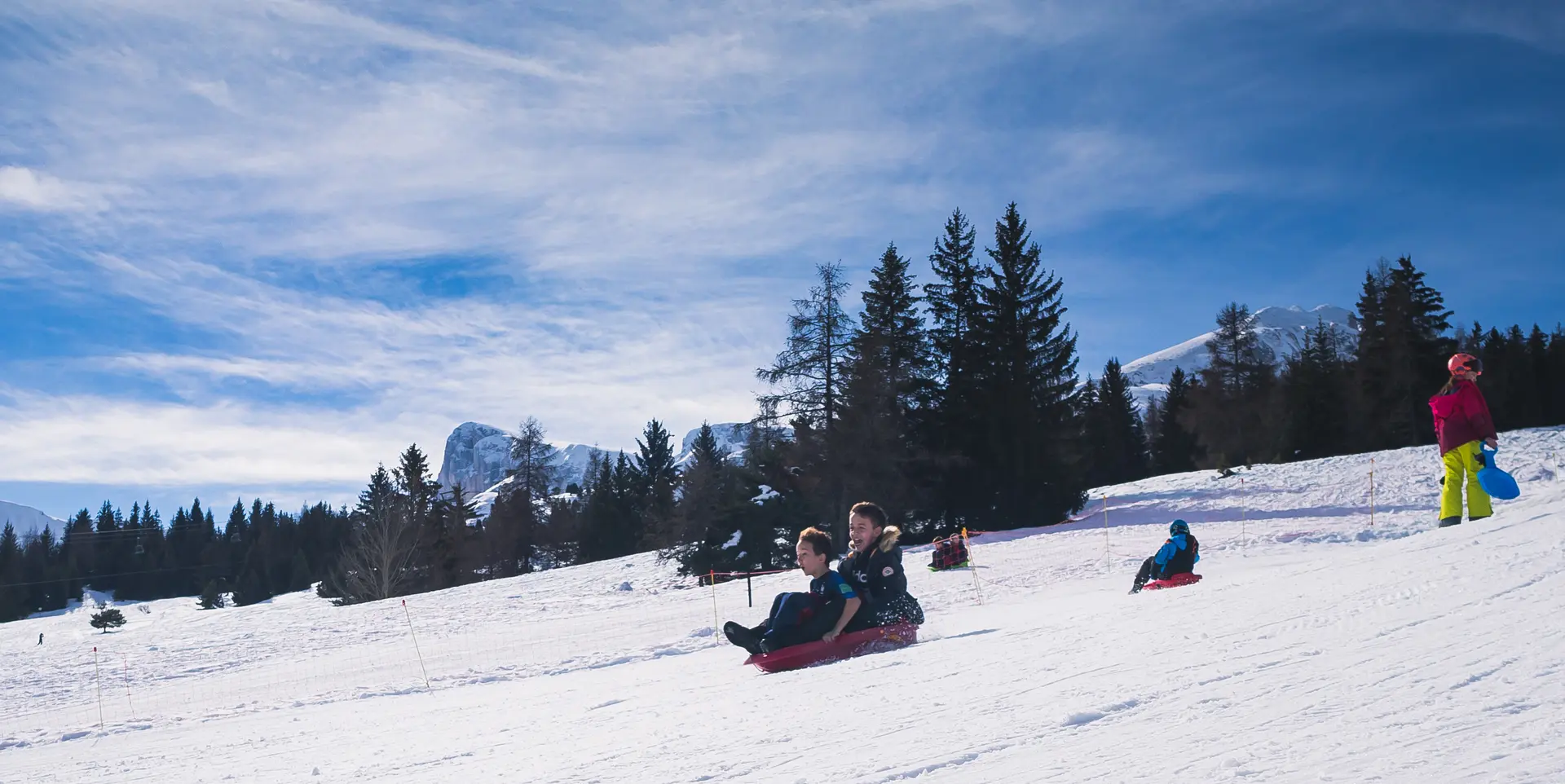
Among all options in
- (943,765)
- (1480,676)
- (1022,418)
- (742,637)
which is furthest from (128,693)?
(1022,418)

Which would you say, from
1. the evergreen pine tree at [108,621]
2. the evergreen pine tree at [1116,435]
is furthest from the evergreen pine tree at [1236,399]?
the evergreen pine tree at [108,621]

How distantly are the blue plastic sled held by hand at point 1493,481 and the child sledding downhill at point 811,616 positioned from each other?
7.07 meters

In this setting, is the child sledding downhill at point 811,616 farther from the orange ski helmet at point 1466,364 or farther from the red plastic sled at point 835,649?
the orange ski helmet at point 1466,364

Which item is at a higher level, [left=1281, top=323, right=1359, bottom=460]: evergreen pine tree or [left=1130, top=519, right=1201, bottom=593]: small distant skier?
[left=1281, top=323, right=1359, bottom=460]: evergreen pine tree

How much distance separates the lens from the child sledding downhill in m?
7.48

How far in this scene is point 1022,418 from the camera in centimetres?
3503

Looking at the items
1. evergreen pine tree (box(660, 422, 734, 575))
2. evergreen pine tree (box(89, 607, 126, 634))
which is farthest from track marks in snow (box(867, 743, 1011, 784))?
evergreen pine tree (box(89, 607, 126, 634))

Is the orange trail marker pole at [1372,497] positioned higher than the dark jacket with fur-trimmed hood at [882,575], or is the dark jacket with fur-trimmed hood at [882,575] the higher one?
the dark jacket with fur-trimmed hood at [882,575]

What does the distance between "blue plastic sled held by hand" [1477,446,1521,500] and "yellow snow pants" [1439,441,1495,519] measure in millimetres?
64

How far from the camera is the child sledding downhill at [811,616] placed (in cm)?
748

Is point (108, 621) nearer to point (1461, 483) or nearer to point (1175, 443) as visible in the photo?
point (1461, 483)

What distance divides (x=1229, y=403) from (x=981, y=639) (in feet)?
175

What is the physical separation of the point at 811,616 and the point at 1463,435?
7.59m

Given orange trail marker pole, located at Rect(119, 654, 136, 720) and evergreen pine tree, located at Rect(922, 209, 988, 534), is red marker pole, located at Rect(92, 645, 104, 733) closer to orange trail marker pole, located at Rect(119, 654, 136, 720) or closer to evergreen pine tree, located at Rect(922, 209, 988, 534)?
orange trail marker pole, located at Rect(119, 654, 136, 720)
